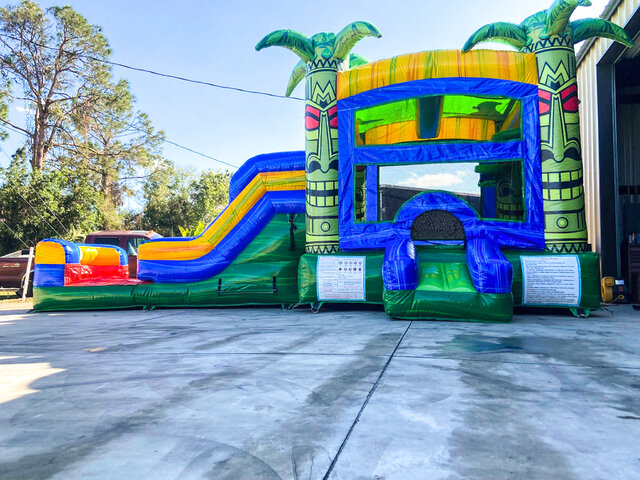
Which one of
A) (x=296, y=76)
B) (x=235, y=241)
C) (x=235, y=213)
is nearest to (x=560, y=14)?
(x=296, y=76)

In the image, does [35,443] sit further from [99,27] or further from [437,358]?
[99,27]

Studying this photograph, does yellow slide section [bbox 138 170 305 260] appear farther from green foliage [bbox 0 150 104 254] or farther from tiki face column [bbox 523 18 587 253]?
green foliage [bbox 0 150 104 254]

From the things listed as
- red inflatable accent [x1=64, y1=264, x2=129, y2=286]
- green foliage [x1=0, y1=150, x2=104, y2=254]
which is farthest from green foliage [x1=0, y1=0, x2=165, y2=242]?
red inflatable accent [x1=64, y1=264, x2=129, y2=286]

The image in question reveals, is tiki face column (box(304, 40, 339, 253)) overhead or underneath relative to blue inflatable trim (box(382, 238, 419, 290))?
overhead

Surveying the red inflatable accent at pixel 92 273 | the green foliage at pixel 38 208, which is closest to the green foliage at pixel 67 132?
the green foliage at pixel 38 208

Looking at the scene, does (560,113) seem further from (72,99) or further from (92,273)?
(72,99)

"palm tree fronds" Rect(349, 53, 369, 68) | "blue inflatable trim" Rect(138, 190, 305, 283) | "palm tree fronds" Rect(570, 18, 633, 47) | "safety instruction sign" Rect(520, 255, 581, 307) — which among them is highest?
"palm tree fronds" Rect(349, 53, 369, 68)

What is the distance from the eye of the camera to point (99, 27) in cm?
1980

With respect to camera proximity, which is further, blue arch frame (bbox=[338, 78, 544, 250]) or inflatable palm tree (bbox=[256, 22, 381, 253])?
inflatable palm tree (bbox=[256, 22, 381, 253])

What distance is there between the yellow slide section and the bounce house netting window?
44.2 inches

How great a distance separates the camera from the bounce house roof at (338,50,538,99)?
6332 millimetres

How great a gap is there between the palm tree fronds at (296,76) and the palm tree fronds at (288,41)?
0.71 meters

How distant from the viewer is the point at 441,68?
21.4 feet

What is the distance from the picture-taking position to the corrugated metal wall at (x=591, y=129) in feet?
26.3
